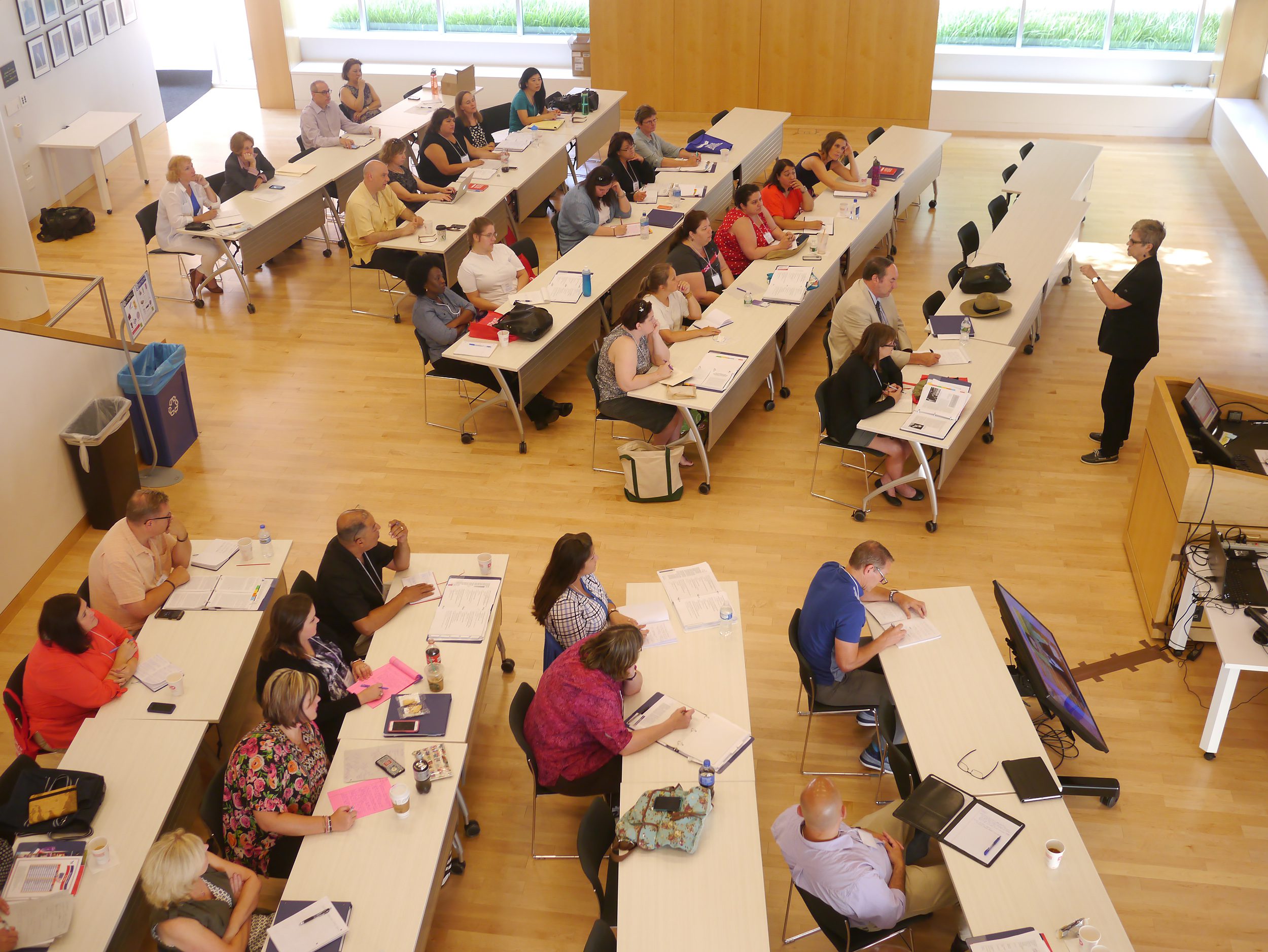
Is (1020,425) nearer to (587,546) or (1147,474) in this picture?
(1147,474)

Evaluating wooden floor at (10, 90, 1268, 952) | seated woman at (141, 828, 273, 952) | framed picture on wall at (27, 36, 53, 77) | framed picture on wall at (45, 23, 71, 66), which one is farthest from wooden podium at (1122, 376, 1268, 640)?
framed picture on wall at (45, 23, 71, 66)

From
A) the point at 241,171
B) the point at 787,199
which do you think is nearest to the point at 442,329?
the point at 787,199

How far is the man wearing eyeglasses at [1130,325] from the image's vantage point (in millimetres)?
6922

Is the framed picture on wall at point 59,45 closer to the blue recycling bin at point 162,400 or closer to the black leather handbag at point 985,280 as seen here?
the blue recycling bin at point 162,400

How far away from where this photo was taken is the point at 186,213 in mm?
9227

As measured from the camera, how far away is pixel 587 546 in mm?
4906

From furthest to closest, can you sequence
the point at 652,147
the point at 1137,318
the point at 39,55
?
the point at 39,55 < the point at 652,147 < the point at 1137,318

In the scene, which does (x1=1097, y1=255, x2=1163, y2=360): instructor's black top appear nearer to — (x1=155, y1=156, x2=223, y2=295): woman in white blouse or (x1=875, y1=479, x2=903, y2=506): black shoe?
(x1=875, y1=479, x2=903, y2=506): black shoe

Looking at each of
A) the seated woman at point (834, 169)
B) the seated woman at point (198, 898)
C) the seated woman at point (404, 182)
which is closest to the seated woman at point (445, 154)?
the seated woman at point (404, 182)

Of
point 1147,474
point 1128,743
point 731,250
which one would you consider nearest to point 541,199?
point 731,250

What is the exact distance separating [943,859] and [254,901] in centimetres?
267

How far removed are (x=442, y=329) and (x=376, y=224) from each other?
1906 millimetres

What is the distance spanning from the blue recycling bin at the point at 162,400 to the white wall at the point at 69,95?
2.51 metres

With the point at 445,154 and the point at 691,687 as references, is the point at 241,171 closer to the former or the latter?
the point at 445,154
